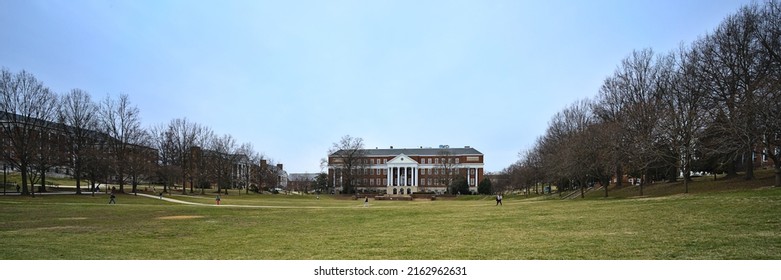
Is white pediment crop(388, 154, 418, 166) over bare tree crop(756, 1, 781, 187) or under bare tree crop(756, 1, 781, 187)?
under

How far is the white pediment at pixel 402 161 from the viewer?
A: 13112cm

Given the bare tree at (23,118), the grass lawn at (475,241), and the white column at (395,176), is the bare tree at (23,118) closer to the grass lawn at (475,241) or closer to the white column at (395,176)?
the grass lawn at (475,241)

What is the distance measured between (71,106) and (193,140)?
910 inches

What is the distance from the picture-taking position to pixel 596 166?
1800 inches

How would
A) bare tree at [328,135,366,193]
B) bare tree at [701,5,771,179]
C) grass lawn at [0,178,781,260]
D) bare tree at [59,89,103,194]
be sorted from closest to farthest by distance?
1. grass lawn at [0,178,781,260]
2. bare tree at [701,5,771,179]
3. bare tree at [59,89,103,194]
4. bare tree at [328,135,366,193]

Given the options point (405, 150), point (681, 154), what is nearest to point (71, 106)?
point (681, 154)

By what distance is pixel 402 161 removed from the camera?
132 metres

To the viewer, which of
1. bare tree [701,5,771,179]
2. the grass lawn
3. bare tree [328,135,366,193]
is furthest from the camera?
bare tree [328,135,366,193]

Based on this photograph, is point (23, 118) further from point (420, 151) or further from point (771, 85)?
point (420, 151)

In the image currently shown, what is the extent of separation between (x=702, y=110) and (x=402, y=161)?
315ft

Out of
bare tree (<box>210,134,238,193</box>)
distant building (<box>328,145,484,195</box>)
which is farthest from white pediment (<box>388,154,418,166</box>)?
bare tree (<box>210,134,238,193</box>)

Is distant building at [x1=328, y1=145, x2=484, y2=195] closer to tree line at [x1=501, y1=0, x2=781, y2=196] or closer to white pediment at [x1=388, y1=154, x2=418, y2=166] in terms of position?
white pediment at [x1=388, y1=154, x2=418, y2=166]

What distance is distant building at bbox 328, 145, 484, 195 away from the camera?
12912 cm
